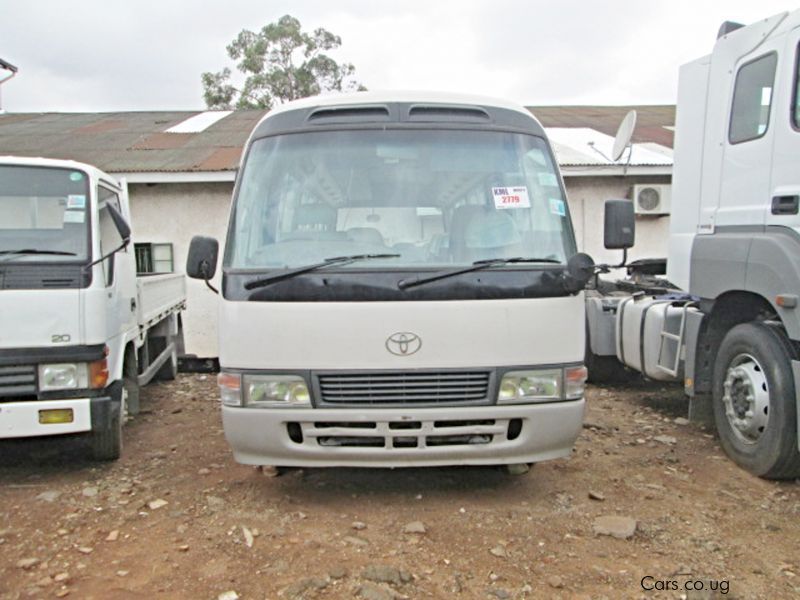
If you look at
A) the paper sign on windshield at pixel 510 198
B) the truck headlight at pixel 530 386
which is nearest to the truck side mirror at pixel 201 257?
the paper sign on windshield at pixel 510 198

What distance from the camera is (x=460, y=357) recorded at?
12.3 feet

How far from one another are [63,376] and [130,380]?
61.7 inches

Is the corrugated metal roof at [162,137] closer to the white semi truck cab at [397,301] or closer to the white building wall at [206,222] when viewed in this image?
the white building wall at [206,222]

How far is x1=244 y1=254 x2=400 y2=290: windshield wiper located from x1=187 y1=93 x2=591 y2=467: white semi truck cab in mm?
10

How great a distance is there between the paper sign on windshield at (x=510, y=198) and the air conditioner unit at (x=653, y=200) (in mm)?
7124

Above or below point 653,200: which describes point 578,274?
below

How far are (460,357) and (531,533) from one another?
3.38 feet

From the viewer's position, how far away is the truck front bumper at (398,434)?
3740mm

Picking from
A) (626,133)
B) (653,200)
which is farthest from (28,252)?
(653,200)

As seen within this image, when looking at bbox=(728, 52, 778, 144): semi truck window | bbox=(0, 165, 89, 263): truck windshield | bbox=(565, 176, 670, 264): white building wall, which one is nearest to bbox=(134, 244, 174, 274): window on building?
bbox=(0, 165, 89, 263): truck windshield

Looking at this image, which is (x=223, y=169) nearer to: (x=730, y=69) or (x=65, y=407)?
(x=65, y=407)

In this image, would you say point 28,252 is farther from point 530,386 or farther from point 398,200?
point 530,386

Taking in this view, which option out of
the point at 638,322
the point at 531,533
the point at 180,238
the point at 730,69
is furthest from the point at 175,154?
the point at 531,533

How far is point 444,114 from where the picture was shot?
421 cm
